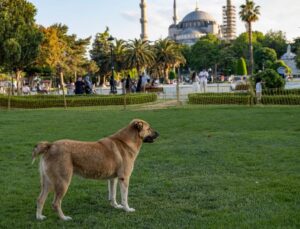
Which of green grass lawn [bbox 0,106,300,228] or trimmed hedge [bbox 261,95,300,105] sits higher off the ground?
trimmed hedge [bbox 261,95,300,105]

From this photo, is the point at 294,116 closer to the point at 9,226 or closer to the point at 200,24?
the point at 9,226

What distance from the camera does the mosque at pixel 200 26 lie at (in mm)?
153250

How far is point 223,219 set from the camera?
Result: 17.5 feet

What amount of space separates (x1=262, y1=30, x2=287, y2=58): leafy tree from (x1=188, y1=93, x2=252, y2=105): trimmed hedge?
80.5m

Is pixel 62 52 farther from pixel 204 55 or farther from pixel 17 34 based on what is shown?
pixel 204 55

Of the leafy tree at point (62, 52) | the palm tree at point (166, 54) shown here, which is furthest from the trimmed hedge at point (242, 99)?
the palm tree at point (166, 54)

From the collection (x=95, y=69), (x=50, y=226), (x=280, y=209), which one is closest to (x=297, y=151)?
(x=280, y=209)

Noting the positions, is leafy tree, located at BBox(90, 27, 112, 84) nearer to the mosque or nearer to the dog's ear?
the dog's ear

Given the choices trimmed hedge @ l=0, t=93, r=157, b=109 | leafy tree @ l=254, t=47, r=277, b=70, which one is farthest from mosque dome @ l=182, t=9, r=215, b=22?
trimmed hedge @ l=0, t=93, r=157, b=109

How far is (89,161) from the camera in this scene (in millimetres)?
5551

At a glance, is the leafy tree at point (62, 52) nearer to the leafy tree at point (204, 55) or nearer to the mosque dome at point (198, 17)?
the leafy tree at point (204, 55)

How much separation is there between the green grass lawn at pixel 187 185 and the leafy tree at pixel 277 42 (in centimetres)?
9257

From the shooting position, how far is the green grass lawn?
5.39 metres

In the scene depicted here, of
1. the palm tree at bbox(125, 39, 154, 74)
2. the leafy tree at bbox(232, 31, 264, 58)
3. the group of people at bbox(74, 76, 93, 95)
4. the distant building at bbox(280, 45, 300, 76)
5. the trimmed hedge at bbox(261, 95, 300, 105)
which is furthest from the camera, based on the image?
the distant building at bbox(280, 45, 300, 76)
